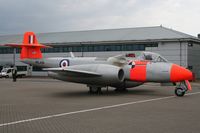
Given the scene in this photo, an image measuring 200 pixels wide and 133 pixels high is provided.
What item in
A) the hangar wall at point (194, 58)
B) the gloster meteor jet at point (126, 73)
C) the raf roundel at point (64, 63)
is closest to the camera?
the gloster meteor jet at point (126, 73)

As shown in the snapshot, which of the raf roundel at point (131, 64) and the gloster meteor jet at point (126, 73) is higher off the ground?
the raf roundel at point (131, 64)

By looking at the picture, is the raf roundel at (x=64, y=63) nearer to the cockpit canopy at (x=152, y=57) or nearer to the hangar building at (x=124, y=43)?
the cockpit canopy at (x=152, y=57)

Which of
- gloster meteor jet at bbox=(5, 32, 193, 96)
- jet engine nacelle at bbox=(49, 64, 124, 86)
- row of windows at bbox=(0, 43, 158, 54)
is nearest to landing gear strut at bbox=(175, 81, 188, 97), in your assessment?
gloster meteor jet at bbox=(5, 32, 193, 96)

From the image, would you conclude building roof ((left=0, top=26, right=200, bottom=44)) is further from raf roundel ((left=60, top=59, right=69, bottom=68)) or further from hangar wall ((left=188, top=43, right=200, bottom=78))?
raf roundel ((left=60, top=59, right=69, bottom=68))

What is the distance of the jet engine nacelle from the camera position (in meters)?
15.3

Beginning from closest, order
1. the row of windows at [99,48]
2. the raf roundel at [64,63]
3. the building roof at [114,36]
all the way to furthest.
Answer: the raf roundel at [64,63] < the building roof at [114,36] < the row of windows at [99,48]

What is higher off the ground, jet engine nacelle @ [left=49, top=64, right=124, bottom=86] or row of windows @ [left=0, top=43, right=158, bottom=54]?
row of windows @ [left=0, top=43, right=158, bottom=54]

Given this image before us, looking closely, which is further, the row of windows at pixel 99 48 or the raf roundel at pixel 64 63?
the row of windows at pixel 99 48

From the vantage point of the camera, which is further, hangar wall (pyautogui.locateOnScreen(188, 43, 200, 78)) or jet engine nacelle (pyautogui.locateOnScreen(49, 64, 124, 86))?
hangar wall (pyautogui.locateOnScreen(188, 43, 200, 78))

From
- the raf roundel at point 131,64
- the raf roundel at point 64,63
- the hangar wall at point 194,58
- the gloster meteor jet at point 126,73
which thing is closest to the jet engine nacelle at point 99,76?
the gloster meteor jet at point 126,73

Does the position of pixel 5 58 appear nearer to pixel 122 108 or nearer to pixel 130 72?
pixel 130 72

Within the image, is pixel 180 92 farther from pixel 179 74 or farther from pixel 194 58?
pixel 194 58

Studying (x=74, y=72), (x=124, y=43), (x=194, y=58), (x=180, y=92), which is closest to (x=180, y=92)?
(x=180, y=92)

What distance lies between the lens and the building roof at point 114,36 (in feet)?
136
